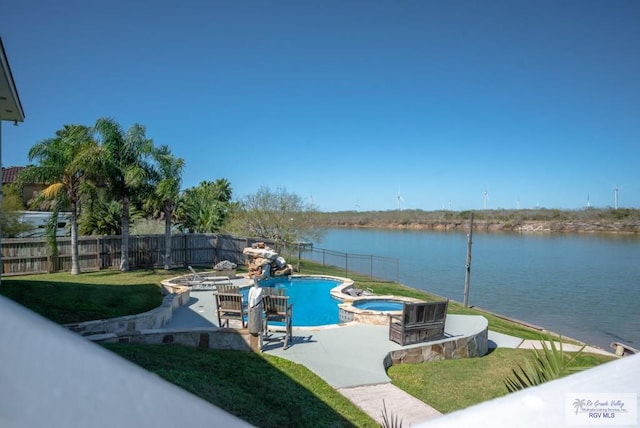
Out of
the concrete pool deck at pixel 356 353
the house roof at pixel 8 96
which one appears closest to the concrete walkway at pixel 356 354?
the concrete pool deck at pixel 356 353

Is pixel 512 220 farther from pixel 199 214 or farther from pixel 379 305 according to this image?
pixel 379 305

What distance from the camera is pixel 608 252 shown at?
38.2m

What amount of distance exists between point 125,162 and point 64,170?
228 cm

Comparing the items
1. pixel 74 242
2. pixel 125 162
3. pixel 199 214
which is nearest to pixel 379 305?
pixel 125 162

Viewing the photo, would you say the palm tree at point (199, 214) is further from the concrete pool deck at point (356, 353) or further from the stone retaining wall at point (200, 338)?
the stone retaining wall at point (200, 338)

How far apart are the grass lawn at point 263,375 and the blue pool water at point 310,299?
4361mm

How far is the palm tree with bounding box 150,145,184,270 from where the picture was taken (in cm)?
1753

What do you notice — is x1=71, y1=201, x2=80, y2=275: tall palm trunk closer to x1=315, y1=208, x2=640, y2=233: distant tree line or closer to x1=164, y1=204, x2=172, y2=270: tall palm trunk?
x1=164, y1=204, x2=172, y2=270: tall palm trunk

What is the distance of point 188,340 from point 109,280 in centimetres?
867

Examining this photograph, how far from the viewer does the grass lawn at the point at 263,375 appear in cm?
480

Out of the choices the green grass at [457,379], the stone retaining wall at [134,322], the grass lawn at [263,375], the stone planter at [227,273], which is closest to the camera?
the grass lawn at [263,375]

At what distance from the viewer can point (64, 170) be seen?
15.8 meters

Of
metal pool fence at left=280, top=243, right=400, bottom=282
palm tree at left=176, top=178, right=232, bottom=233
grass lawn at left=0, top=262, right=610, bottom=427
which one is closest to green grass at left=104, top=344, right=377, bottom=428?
grass lawn at left=0, top=262, right=610, bottom=427

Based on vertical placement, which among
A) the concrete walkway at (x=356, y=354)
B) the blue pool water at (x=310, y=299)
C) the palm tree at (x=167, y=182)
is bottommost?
the blue pool water at (x=310, y=299)
